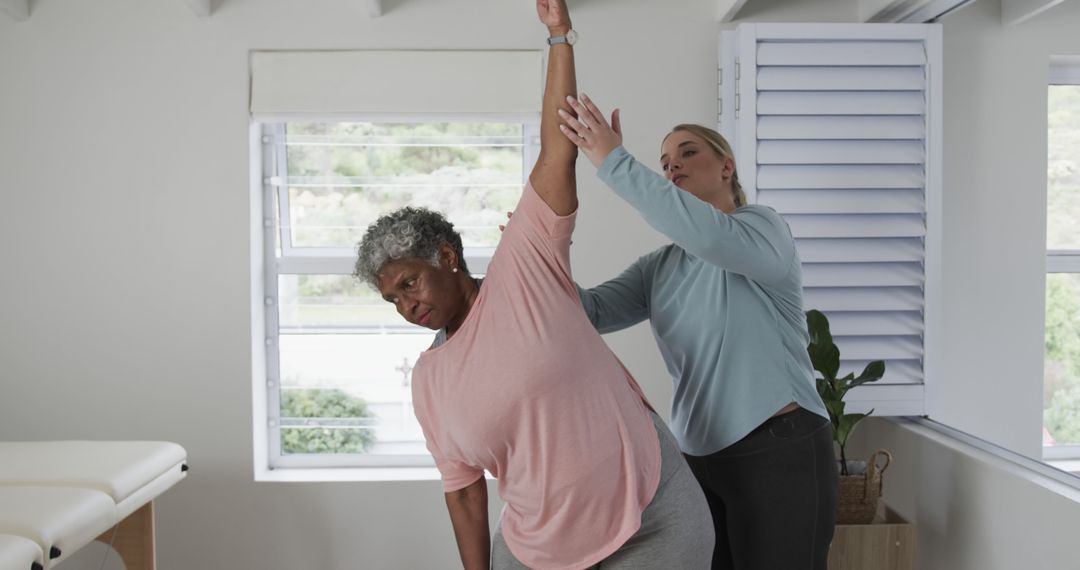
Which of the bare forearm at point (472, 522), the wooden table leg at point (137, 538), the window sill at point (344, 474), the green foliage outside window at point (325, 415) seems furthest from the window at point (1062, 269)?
the wooden table leg at point (137, 538)

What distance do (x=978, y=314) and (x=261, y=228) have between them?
2501 millimetres

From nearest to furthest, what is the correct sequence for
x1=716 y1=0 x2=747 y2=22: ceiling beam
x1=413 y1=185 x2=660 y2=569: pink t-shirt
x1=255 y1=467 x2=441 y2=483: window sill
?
x1=413 y1=185 x2=660 y2=569: pink t-shirt → x1=716 y1=0 x2=747 y2=22: ceiling beam → x1=255 y1=467 x2=441 y2=483: window sill

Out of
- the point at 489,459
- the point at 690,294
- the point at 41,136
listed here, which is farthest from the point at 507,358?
the point at 41,136

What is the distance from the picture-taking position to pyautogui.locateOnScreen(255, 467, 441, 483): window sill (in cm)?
325

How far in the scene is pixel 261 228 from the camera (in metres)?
3.33

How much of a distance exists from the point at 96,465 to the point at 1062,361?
2635mm

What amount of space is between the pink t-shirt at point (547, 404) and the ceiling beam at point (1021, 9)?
1741 mm

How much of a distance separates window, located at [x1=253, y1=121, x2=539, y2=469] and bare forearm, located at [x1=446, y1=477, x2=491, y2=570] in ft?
5.65

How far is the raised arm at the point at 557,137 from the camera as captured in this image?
1.50 meters

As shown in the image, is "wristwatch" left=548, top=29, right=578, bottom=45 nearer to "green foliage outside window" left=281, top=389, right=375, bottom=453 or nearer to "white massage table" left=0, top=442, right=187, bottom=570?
"white massage table" left=0, top=442, right=187, bottom=570

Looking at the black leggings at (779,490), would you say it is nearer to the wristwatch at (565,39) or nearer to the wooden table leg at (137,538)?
the wristwatch at (565,39)

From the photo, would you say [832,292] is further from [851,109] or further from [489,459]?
[489,459]

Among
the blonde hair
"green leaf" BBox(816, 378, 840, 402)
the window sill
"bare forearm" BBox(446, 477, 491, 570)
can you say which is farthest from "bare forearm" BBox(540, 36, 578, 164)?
the window sill

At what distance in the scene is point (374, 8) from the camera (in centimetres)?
304
